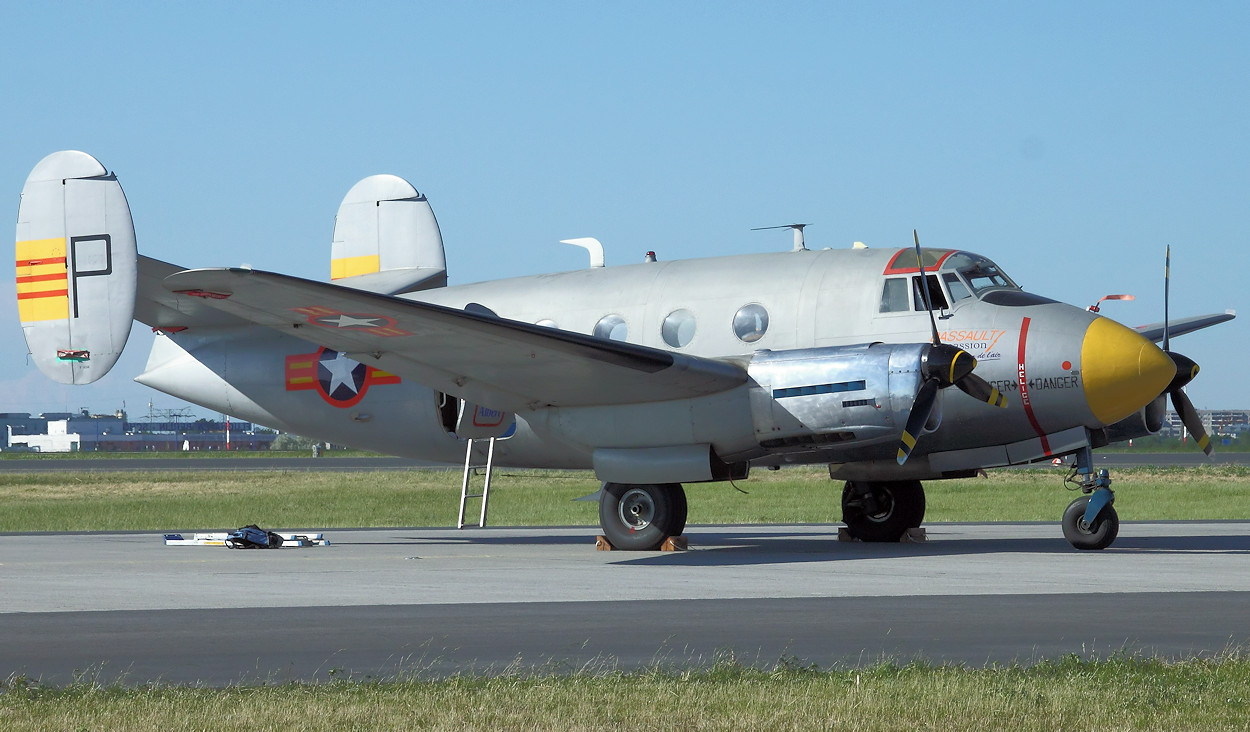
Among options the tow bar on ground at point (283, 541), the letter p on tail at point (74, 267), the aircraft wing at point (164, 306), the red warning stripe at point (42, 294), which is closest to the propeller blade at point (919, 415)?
the tow bar on ground at point (283, 541)

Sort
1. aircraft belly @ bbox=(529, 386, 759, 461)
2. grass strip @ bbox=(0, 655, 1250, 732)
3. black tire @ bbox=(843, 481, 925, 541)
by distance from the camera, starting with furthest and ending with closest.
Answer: black tire @ bbox=(843, 481, 925, 541)
aircraft belly @ bbox=(529, 386, 759, 461)
grass strip @ bbox=(0, 655, 1250, 732)

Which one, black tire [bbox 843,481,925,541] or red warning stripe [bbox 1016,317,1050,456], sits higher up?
red warning stripe [bbox 1016,317,1050,456]

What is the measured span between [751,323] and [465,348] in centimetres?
398

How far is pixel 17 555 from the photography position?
19.8 meters

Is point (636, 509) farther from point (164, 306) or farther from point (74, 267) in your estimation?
point (164, 306)

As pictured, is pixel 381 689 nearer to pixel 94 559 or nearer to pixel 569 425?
pixel 569 425

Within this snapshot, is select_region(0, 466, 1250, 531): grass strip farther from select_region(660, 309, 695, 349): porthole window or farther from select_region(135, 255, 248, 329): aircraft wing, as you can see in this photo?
select_region(660, 309, 695, 349): porthole window

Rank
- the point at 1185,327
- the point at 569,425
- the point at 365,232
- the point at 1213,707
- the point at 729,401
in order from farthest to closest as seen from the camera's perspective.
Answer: the point at 365,232, the point at 1185,327, the point at 569,425, the point at 729,401, the point at 1213,707

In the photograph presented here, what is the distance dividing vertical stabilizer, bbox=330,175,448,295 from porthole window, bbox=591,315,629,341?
474 centimetres

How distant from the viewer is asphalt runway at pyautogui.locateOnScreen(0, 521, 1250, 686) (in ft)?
30.6

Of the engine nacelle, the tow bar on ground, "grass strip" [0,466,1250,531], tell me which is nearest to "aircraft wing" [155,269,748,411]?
the engine nacelle

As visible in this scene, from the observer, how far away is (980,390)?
56.7 ft

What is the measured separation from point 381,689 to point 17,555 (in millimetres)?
13933

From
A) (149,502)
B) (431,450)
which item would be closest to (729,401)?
(431,450)
